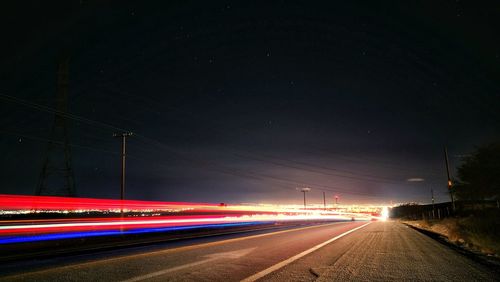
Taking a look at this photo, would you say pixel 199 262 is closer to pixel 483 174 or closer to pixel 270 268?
pixel 270 268

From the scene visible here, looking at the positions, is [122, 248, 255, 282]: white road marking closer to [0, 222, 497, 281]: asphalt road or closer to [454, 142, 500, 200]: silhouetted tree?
[0, 222, 497, 281]: asphalt road

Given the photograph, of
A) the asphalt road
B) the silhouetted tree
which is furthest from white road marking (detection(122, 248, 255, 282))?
the silhouetted tree

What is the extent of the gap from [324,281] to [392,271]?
1927 millimetres

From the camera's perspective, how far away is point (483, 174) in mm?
40938

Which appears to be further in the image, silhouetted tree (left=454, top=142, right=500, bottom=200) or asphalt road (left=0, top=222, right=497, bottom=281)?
silhouetted tree (left=454, top=142, right=500, bottom=200)

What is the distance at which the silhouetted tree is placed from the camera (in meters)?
39.3

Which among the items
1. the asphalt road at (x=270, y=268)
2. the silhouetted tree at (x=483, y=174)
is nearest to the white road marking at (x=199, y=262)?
the asphalt road at (x=270, y=268)

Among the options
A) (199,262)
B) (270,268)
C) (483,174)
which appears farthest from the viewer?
(483,174)

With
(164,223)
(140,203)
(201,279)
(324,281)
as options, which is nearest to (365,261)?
(324,281)

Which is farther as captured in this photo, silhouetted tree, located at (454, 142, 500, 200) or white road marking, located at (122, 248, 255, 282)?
silhouetted tree, located at (454, 142, 500, 200)

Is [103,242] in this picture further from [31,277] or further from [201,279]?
[201,279]

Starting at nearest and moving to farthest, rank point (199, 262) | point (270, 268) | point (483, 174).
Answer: point (270, 268) → point (199, 262) → point (483, 174)

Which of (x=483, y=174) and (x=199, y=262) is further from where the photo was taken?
(x=483, y=174)

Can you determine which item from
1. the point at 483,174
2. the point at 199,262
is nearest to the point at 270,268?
the point at 199,262
